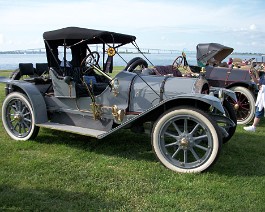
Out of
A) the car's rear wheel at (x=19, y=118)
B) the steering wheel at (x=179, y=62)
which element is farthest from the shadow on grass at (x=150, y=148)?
the steering wheel at (x=179, y=62)

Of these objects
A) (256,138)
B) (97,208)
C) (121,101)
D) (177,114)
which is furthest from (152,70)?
(97,208)

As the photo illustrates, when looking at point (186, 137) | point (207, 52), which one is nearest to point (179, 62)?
point (207, 52)

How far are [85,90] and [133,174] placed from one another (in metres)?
1.86

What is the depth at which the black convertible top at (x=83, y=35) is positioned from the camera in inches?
203

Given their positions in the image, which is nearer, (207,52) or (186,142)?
(186,142)

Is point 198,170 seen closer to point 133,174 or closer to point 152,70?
point 133,174

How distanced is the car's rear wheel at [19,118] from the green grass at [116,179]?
17 centimetres

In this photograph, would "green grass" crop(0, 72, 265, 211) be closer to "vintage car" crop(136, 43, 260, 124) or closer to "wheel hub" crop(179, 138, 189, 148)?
"wheel hub" crop(179, 138, 189, 148)

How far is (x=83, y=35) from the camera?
16.9 ft

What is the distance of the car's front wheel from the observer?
13.8 ft

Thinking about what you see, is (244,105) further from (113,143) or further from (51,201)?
(51,201)

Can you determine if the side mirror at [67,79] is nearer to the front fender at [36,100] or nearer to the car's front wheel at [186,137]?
the front fender at [36,100]

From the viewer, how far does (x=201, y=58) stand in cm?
974

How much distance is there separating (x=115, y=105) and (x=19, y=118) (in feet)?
6.10
